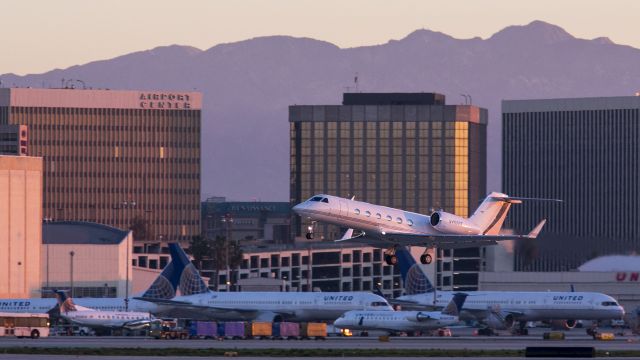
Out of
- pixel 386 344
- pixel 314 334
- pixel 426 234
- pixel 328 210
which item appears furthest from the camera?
pixel 314 334

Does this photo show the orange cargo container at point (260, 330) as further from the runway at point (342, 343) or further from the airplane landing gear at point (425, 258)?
the airplane landing gear at point (425, 258)

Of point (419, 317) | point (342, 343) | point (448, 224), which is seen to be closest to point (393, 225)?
point (448, 224)

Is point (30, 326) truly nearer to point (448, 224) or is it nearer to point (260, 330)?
point (260, 330)

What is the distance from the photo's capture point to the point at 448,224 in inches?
6604

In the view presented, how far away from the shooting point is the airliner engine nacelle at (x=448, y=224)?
547 ft

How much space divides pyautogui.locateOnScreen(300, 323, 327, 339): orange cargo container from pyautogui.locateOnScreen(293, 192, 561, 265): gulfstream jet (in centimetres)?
2420

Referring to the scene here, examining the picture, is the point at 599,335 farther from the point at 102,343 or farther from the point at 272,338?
the point at 102,343

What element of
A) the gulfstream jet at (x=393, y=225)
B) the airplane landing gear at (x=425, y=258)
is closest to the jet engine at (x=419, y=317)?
the gulfstream jet at (x=393, y=225)

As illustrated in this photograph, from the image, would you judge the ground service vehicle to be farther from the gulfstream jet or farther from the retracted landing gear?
the retracted landing gear

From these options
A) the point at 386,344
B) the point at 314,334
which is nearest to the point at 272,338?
the point at 314,334

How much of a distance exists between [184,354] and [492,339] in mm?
49571

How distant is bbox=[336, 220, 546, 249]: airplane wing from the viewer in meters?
164

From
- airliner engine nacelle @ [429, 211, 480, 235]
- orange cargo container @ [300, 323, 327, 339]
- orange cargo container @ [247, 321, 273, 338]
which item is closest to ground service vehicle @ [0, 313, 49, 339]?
orange cargo container @ [247, 321, 273, 338]

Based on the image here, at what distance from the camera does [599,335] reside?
19562cm
